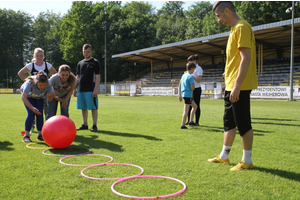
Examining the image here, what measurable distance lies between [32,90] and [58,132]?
1346 millimetres

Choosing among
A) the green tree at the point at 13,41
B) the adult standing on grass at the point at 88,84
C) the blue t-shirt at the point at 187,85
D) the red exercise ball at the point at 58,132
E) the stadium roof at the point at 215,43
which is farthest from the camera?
the green tree at the point at 13,41

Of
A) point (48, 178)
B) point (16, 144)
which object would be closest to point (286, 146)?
point (48, 178)

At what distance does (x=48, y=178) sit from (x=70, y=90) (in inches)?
135

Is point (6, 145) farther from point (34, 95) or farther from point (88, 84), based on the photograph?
point (88, 84)

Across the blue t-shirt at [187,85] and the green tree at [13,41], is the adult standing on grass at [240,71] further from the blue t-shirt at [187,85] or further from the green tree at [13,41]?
the green tree at [13,41]

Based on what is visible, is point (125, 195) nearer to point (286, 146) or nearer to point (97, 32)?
point (286, 146)

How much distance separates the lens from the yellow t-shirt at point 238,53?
3.38 meters

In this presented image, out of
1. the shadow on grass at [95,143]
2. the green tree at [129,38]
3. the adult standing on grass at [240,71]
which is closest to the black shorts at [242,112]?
the adult standing on grass at [240,71]

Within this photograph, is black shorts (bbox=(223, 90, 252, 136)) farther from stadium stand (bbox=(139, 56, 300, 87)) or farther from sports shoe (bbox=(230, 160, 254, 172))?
stadium stand (bbox=(139, 56, 300, 87))

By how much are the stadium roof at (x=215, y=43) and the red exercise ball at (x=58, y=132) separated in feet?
75.5

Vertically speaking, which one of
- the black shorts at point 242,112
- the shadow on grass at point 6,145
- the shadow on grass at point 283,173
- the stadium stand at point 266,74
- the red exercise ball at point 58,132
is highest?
the stadium stand at point 266,74

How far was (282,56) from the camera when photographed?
3453 cm

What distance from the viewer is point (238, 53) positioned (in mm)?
3584

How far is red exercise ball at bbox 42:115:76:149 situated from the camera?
464 centimetres
